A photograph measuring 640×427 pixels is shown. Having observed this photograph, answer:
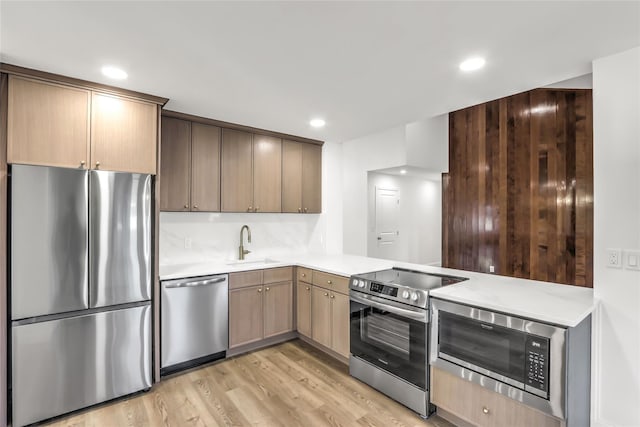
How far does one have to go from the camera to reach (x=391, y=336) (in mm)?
2482

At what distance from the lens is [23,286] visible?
81.8 inches

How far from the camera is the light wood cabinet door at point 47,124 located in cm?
209

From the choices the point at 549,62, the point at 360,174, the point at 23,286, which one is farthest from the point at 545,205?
the point at 23,286

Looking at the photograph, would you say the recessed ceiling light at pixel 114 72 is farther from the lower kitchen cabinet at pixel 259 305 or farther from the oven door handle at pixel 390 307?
the oven door handle at pixel 390 307

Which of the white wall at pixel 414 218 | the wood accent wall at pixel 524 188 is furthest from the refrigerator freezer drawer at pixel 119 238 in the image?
the wood accent wall at pixel 524 188

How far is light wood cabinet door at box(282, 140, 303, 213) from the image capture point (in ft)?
12.9

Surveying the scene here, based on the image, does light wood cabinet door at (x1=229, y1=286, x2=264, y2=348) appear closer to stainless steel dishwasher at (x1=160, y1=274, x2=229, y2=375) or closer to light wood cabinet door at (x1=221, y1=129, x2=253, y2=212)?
stainless steel dishwasher at (x1=160, y1=274, x2=229, y2=375)

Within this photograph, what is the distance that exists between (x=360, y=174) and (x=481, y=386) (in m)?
3.01

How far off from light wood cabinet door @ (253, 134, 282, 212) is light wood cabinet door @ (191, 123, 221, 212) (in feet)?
1.48

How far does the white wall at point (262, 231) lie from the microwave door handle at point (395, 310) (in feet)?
5.35

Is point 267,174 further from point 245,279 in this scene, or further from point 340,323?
point 340,323

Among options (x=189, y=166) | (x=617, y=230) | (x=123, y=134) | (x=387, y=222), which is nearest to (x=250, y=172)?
(x=189, y=166)

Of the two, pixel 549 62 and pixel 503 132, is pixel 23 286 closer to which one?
pixel 549 62

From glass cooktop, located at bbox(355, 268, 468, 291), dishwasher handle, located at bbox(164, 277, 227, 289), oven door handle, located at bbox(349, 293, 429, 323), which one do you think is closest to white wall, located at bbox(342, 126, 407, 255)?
glass cooktop, located at bbox(355, 268, 468, 291)
